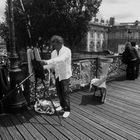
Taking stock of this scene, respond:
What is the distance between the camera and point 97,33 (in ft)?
230

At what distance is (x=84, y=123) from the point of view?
3.70 m

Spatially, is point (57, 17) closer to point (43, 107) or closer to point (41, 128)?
point (43, 107)

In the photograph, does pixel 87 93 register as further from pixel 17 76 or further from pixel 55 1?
pixel 55 1

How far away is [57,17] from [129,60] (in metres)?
14.1

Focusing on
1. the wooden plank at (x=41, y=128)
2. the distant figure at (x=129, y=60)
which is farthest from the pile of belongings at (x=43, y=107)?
the distant figure at (x=129, y=60)

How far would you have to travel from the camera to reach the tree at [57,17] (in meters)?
19.3

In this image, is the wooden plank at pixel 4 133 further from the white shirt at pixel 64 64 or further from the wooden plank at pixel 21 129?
the white shirt at pixel 64 64

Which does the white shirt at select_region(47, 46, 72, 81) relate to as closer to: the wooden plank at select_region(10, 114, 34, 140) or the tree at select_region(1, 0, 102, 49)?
the wooden plank at select_region(10, 114, 34, 140)

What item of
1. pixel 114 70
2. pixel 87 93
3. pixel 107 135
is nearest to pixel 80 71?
pixel 87 93

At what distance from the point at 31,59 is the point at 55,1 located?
1706cm

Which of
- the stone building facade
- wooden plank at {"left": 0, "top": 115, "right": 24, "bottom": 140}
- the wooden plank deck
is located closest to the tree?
the wooden plank deck

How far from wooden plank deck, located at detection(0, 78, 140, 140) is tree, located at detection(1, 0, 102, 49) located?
50.9ft

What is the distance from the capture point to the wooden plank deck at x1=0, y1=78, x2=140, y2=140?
323 centimetres

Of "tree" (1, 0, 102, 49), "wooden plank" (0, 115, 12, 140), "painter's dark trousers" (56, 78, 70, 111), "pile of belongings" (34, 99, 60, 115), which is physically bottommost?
"wooden plank" (0, 115, 12, 140)
